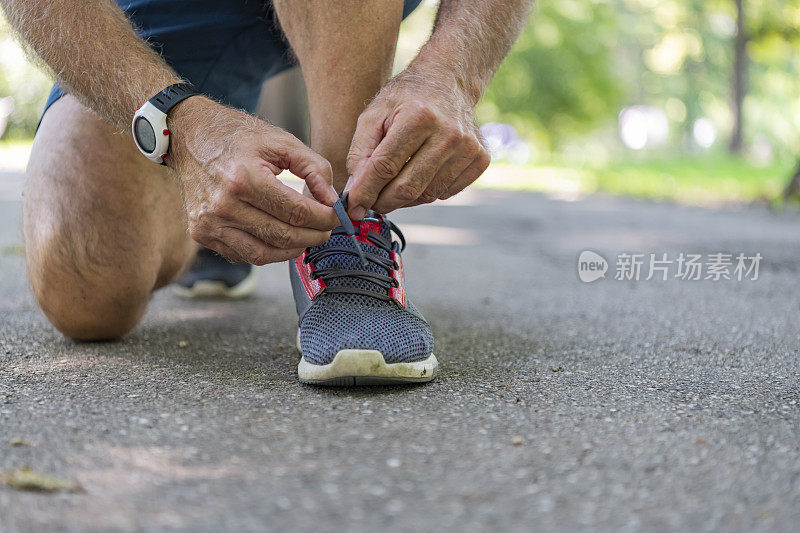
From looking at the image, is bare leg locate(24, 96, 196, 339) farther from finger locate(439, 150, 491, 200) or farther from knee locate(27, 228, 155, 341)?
finger locate(439, 150, 491, 200)

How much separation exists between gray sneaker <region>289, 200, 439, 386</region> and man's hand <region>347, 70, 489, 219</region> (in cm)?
7

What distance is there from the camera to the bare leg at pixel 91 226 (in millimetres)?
1484

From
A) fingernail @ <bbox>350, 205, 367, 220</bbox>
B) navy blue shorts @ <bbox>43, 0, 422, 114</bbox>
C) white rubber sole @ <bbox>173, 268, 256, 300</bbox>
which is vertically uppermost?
navy blue shorts @ <bbox>43, 0, 422, 114</bbox>

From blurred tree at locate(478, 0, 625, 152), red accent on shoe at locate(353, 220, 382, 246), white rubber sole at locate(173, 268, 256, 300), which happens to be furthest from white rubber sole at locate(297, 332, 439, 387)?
blurred tree at locate(478, 0, 625, 152)

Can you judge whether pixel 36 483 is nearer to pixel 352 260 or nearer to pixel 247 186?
pixel 247 186

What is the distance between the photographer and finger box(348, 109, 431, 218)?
1126 millimetres

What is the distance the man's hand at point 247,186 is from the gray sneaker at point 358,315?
0.08m

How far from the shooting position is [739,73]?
12.3 m

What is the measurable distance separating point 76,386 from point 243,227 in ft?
1.23

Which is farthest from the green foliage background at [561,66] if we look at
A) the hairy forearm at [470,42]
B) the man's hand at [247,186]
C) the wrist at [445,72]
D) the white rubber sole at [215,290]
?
the man's hand at [247,186]

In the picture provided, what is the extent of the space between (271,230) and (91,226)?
0.55m

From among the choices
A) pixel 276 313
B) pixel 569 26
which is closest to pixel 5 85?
pixel 569 26

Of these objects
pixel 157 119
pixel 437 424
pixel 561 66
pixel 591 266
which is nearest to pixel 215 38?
pixel 157 119

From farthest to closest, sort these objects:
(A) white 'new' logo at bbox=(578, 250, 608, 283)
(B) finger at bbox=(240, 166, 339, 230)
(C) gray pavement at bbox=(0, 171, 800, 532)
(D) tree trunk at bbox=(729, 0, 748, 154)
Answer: (D) tree trunk at bbox=(729, 0, 748, 154)
(A) white 'new' logo at bbox=(578, 250, 608, 283)
(B) finger at bbox=(240, 166, 339, 230)
(C) gray pavement at bbox=(0, 171, 800, 532)
